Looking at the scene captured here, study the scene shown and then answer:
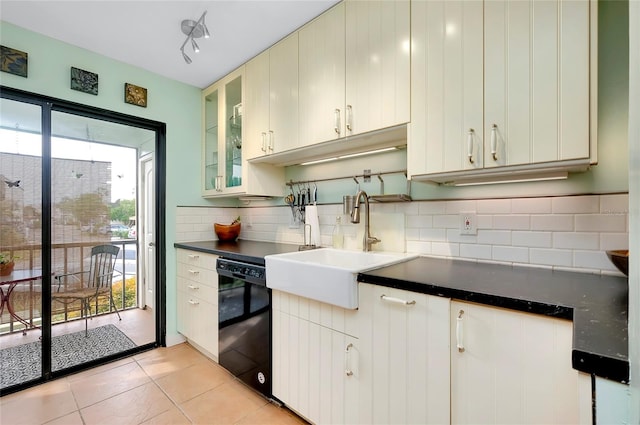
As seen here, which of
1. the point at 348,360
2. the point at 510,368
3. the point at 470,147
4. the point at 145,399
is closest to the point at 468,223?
the point at 470,147

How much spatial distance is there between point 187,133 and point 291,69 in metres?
1.32

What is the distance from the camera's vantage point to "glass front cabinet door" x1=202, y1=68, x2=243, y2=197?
2473 mm

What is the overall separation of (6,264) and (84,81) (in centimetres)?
138

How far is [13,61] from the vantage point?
1876 mm

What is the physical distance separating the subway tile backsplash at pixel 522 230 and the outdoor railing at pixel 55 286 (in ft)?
6.56

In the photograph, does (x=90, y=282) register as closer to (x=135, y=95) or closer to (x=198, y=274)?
(x=198, y=274)

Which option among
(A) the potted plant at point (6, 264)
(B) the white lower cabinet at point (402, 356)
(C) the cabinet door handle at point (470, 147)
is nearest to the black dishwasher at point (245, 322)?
(B) the white lower cabinet at point (402, 356)

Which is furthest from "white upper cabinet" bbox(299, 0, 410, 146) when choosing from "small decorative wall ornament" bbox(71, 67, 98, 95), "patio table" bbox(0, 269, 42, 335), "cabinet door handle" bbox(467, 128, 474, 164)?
"patio table" bbox(0, 269, 42, 335)

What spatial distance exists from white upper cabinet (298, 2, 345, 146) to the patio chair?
1.88 meters

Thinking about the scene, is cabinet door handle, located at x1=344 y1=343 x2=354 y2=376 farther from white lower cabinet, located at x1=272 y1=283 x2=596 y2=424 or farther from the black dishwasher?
the black dishwasher

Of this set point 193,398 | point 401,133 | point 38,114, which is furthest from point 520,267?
point 38,114

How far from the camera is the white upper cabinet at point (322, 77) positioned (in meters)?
1.70

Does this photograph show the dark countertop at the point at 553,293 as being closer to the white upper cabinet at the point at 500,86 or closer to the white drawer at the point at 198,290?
the white upper cabinet at the point at 500,86

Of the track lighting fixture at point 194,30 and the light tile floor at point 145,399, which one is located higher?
the track lighting fixture at point 194,30
